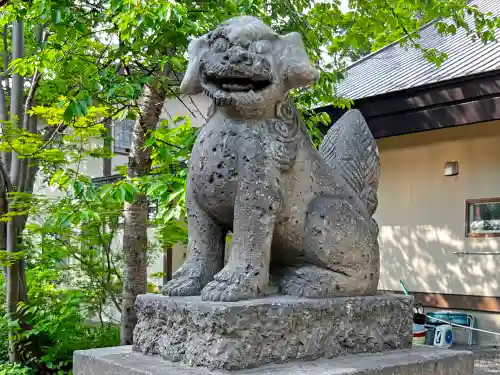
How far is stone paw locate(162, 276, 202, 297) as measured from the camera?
2168 millimetres

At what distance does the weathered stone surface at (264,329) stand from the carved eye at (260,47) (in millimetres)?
862

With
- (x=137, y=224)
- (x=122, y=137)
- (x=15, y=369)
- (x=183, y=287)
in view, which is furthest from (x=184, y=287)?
(x=122, y=137)

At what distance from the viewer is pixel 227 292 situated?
78.5 inches

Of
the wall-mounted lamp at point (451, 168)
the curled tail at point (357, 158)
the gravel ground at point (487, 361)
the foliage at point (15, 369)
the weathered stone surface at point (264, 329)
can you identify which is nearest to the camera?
the weathered stone surface at point (264, 329)

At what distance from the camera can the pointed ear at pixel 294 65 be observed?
2145 millimetres

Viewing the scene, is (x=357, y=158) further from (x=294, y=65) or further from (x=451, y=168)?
(x=451, y=168)

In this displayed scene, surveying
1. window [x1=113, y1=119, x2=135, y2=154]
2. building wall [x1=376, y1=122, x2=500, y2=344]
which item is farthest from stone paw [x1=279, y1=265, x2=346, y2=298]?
window [x1=113, y1=119, x2=135, y2=154]

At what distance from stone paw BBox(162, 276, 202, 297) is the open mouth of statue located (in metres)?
0.70

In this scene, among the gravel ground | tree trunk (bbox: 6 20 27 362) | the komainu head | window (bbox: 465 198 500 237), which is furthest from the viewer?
window (bbox: 465 198 500 237)

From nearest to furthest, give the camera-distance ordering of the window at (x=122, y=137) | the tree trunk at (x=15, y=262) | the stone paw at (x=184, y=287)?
1. the stone paw at (x=184, y=287)
2. the tree trunk at (x=15, y=262)
3. the window at (x=122, y=137)

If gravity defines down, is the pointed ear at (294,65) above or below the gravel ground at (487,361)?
above

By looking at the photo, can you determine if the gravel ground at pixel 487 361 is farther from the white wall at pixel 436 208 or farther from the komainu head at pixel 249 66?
the komainu head at pixel 249 66

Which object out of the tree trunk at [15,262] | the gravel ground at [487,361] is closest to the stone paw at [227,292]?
the tree trunk at [15,262]

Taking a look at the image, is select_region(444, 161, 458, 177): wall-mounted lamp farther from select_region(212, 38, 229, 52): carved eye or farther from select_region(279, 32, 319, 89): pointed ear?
select_region(212, 38, 229, 52): carved eye
